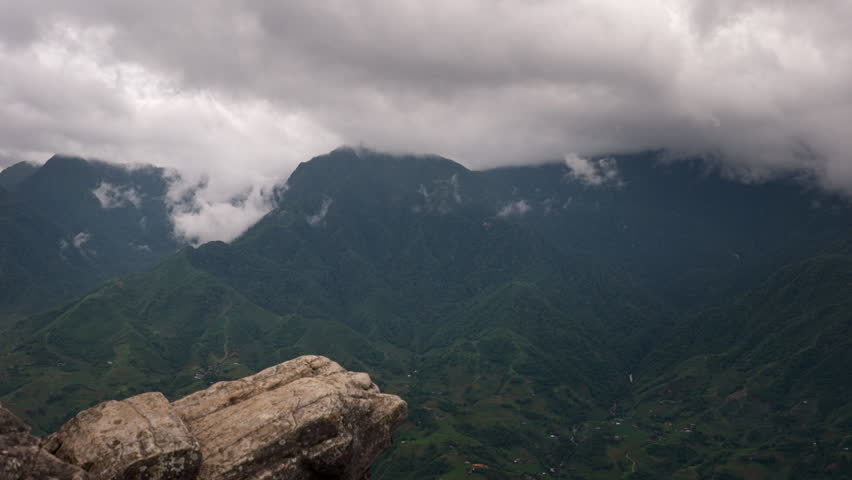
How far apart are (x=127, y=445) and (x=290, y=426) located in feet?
34.4

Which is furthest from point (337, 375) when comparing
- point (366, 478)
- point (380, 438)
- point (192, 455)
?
point (192, 455)

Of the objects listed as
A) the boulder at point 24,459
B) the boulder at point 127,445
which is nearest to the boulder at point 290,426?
the boulder at point 127,445

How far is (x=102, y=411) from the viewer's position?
36.1 meters

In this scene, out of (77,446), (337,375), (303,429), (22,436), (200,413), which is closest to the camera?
(22,436)

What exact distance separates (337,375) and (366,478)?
10.1 meters

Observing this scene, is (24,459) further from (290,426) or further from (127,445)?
(290,426)

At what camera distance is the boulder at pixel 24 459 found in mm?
28469

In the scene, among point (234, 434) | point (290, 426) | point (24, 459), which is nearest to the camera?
point (24, 459)

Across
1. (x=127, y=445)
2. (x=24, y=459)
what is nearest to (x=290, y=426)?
(x=127, y=445)

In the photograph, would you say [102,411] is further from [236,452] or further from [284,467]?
[284,467]

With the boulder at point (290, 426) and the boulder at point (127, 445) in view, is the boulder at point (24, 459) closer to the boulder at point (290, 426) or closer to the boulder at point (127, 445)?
the boulder at point (127, 445)

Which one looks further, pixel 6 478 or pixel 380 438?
pixel 380 438

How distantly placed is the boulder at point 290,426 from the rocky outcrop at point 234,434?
0.23 ft

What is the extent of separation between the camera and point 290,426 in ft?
127
